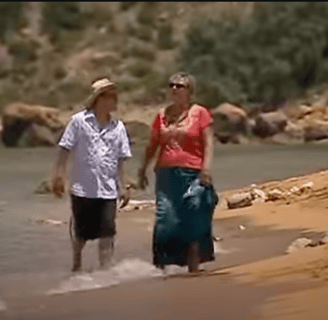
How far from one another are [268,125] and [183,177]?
74.5 ft

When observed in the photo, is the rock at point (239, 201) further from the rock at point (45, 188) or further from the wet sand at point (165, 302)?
the wet sand at point (165, 302)

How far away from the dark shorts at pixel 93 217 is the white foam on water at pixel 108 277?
0.28 meters

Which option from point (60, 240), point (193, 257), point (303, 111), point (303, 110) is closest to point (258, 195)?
point (60, 240)

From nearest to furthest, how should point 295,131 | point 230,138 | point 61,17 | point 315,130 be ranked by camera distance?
point 315,130, point 230,138, point 295,131, point 61,17

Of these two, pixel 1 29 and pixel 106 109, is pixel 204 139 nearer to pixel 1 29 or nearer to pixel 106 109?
pixel 106 109

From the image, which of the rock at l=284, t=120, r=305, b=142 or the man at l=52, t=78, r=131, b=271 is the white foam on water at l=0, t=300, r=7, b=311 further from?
the rock at l=284, t=120, r=305, b=142

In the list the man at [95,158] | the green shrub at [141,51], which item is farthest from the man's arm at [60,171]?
the green shrub at [141,51]

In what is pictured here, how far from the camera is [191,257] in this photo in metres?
6.64

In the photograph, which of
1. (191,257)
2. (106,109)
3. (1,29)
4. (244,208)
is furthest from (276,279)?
(1,29)

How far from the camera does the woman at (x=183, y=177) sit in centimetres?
652

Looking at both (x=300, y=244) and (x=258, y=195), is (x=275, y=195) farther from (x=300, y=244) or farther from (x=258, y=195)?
(x=300, y=244)

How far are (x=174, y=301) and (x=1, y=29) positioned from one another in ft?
121

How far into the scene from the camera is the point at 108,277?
23.0 ft

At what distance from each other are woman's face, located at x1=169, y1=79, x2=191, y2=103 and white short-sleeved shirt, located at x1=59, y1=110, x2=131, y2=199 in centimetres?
43
